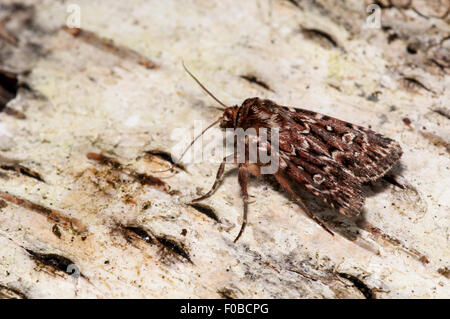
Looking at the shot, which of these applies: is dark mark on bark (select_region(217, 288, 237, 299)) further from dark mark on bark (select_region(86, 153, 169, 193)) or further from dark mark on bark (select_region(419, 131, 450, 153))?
dark mark on bark (select_region(419, 131, 450, 153))

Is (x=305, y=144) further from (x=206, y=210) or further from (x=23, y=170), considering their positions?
(x=23, y=170)

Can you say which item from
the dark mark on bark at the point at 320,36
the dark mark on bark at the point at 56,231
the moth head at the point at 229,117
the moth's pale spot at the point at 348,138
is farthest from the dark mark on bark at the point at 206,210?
the dark mark on bark at the point at 320,36

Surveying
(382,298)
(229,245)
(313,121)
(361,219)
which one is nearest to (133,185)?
(229,245)

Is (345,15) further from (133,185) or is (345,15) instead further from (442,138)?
(133,185)

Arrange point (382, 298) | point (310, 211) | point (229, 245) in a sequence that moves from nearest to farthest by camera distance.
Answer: point (382, 298), point (229, 245), point (310, 211)

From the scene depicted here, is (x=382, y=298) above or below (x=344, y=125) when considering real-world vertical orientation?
below

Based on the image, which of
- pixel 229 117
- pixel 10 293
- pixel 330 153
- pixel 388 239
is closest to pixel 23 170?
pixel 10 293
